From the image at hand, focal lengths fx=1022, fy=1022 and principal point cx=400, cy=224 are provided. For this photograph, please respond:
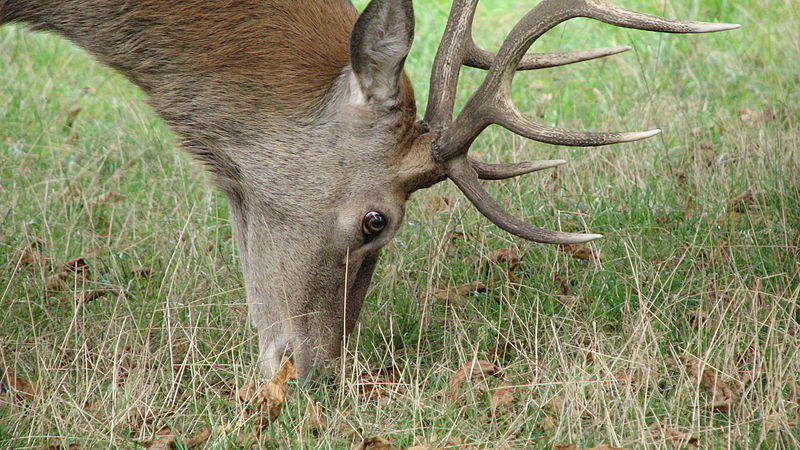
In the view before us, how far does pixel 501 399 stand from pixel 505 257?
135 cm

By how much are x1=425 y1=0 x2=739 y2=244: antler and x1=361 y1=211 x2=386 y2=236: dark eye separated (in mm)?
355

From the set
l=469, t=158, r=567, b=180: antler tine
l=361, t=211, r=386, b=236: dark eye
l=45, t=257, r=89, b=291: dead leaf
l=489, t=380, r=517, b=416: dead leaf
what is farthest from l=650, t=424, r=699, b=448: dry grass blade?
l=45, t=257, r=89, b=291: dead leaf

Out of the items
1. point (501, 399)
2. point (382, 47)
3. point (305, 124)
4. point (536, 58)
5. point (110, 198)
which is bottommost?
point (501, 399)

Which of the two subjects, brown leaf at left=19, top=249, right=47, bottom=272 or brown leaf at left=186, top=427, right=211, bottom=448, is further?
brown leaf at left=19, top=249, right=47, bottom=272

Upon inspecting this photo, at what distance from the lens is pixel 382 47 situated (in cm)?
414

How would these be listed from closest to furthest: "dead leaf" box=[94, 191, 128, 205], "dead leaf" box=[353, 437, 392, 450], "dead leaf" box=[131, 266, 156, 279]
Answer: "dead leaf" box=[353, 437, 392, 450] → "dead leaf" box=[131, 266, 156, 279] → "dead leaf" box=[94, 191, 128, 205]

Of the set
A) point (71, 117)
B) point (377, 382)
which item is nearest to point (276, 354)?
point (377, 382)

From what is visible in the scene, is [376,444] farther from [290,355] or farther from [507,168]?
[507,168]

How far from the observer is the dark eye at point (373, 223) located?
438 cm

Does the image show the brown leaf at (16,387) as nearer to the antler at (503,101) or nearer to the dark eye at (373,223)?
the dark eye at (373,223)

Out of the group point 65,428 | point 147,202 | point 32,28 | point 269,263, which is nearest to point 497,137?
point 147,202

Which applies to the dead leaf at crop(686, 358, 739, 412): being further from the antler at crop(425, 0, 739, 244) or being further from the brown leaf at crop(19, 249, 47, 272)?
the brown leaf at crop(19, 249, 47, 272)

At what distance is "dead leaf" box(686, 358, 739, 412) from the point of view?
407 centimetres

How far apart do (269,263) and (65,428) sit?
1129 mm
